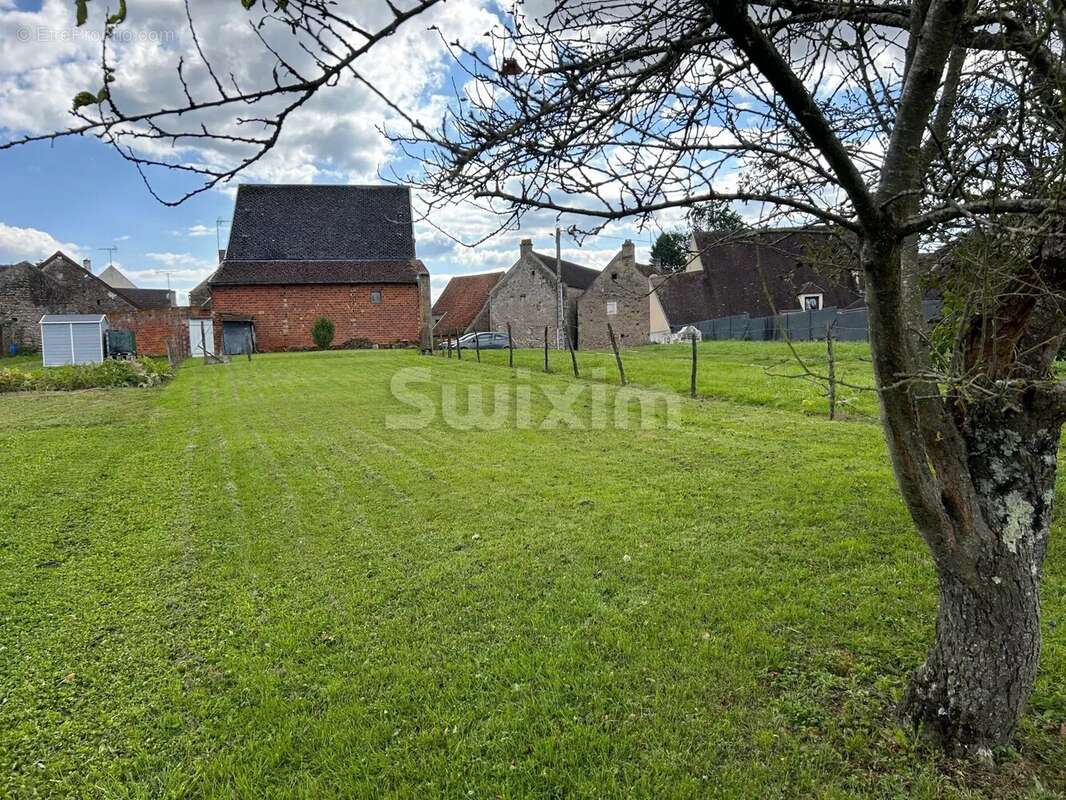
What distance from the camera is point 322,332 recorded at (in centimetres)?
3025

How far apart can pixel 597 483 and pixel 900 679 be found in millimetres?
3540

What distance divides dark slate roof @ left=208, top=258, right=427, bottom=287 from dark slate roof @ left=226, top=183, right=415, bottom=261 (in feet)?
1.56

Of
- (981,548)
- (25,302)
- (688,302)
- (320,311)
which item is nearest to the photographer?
(981,548)

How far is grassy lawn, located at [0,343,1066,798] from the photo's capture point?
7.65 ft

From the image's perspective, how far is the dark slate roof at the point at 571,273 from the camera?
33.5 metres

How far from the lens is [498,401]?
11.8 meters

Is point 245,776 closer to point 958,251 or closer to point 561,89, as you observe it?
point 561,89

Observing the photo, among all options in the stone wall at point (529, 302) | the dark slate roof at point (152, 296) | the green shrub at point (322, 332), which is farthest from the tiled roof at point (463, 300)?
the dark slate roof at point (152, 296)

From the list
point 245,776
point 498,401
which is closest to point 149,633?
point 245,776

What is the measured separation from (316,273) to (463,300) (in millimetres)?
12021

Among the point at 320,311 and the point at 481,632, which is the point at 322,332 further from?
the point at 481,632

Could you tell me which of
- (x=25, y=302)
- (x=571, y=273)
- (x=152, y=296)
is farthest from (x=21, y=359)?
(x=152, y=296)

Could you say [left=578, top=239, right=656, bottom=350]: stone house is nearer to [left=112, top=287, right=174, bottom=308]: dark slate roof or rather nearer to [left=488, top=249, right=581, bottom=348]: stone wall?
[left=488, top=249, right=581, bottom=348]: stone wall

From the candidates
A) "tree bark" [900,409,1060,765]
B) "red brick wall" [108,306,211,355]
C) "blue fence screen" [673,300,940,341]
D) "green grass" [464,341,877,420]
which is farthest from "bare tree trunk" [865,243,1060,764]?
"red brick wall" [108,306,211,355]
